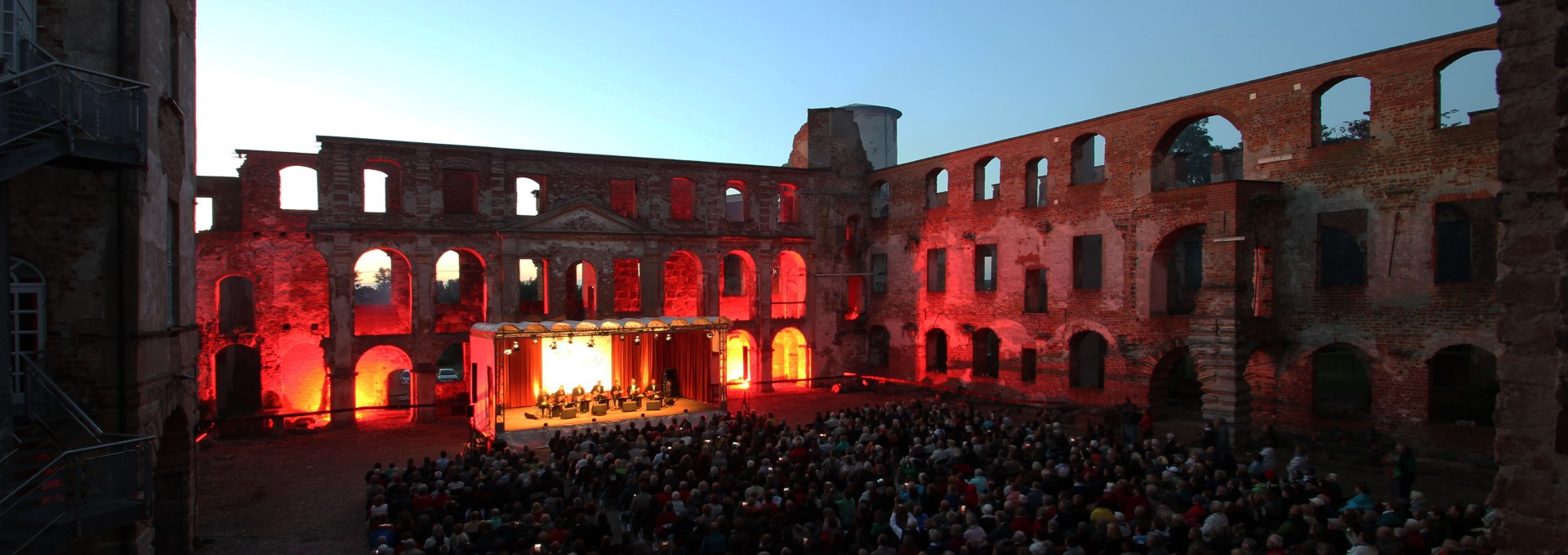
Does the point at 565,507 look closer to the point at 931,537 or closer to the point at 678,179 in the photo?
the point at 931,537

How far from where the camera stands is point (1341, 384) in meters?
31.2

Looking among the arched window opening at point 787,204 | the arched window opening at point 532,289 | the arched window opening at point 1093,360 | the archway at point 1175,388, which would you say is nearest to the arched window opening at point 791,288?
the arched window opening at point 787,204

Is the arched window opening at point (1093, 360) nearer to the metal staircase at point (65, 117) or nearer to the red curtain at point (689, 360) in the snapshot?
the red curtain at point (689, 360)

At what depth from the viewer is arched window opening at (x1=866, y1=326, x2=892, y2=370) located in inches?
1329

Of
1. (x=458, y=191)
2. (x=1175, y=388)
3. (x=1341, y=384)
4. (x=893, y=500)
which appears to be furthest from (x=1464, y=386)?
(x=458, y=191)

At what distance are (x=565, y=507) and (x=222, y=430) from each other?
16922 millimetres

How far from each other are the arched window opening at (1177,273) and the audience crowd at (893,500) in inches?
248

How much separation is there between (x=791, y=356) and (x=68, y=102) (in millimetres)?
26855

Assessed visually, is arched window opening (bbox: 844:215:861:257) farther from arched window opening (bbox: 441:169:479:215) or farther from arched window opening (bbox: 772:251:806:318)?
arched window opening (bbox: 441:169:479:215)

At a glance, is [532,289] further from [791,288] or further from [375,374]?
[791,288]

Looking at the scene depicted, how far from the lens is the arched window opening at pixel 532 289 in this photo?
1109 inches

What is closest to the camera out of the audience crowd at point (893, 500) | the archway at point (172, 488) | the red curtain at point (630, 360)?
the audience crowd at point (893, 500)

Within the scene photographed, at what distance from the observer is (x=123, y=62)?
958 cm

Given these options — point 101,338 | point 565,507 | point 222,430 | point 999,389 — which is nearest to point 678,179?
point 999,389
